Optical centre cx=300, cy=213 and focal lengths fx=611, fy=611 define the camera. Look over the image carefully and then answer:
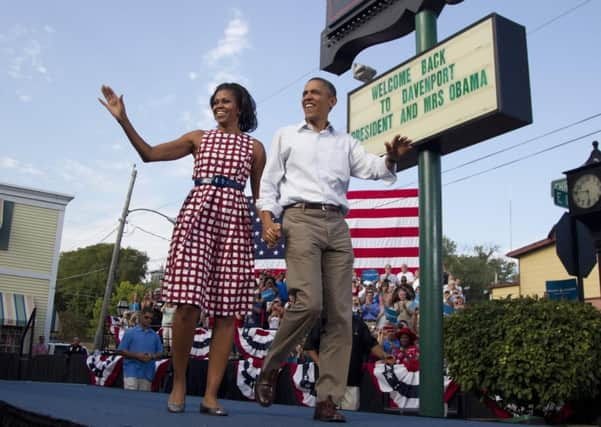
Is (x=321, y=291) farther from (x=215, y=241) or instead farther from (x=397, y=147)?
(x=397, y=147)

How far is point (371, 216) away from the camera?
1791cm

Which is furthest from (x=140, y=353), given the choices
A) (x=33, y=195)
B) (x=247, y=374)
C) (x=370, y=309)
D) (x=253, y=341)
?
(x=33, y=195)

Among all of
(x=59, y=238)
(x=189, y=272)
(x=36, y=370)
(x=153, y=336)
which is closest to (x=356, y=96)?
(x=189, y=272)

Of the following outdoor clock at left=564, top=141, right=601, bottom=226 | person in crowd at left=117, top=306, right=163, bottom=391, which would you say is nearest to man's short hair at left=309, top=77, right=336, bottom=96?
outdoor clock at left=564, top=141, right=601, bottom=226

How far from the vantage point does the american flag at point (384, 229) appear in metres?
17.2

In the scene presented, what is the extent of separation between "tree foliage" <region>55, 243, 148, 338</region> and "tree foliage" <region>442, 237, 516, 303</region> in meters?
32.8

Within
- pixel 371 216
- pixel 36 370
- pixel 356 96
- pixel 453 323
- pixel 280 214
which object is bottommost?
pixel 36 370

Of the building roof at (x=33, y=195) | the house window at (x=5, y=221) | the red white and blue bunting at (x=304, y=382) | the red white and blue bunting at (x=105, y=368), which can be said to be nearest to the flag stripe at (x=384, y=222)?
the red white and blue bunting at (x=105, y=368)

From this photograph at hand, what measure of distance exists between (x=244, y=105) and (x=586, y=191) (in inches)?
214

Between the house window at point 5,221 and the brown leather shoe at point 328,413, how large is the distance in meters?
25.0

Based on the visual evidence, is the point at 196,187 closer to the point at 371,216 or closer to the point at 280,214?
the point at 280,214

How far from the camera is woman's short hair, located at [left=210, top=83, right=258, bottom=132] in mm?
3637

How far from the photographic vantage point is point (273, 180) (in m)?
3.50

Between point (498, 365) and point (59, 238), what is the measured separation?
24.5 meters
